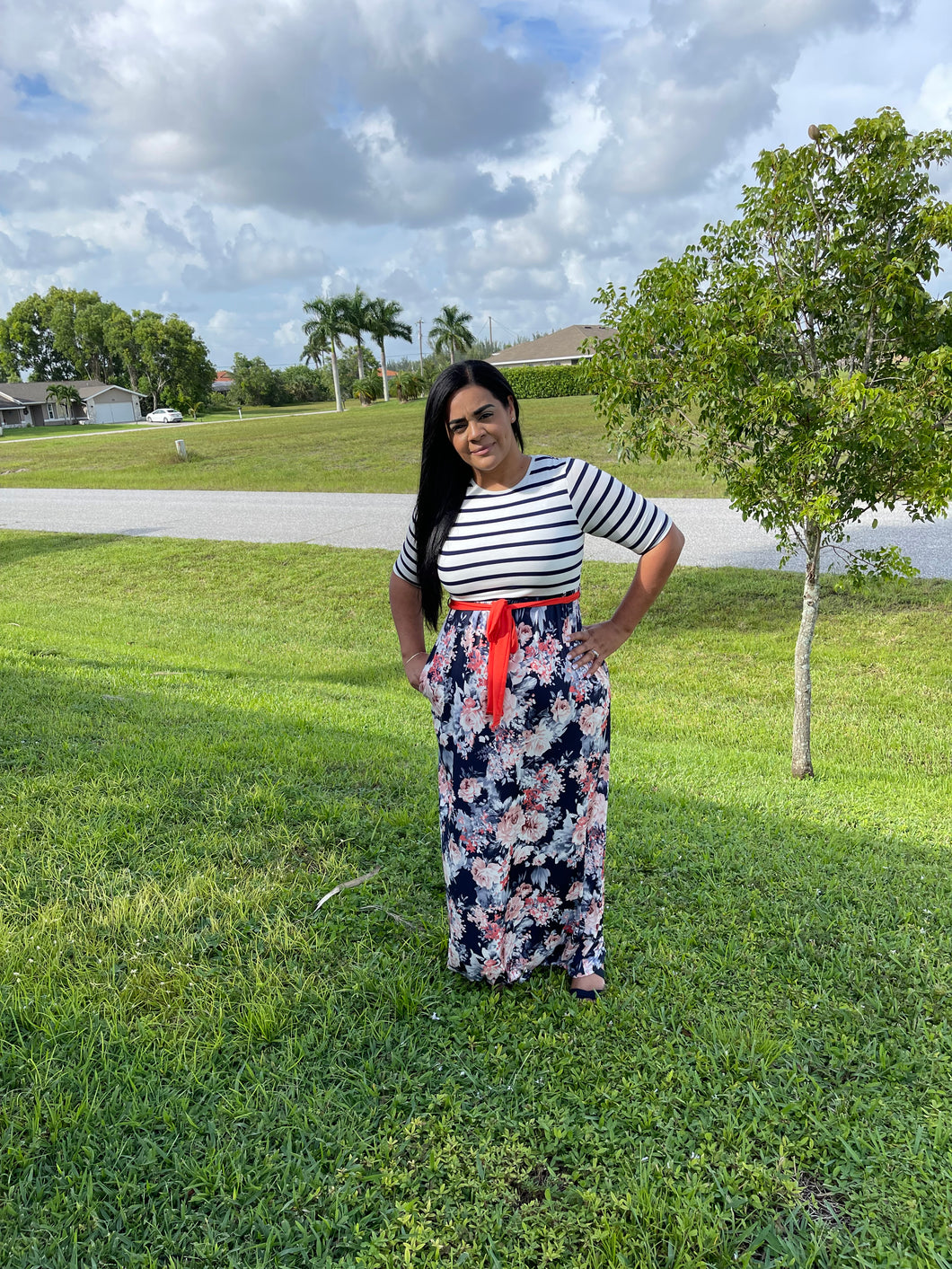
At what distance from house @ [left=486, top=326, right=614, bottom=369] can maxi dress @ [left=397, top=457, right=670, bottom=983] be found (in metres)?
59.5

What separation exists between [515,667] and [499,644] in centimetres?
9

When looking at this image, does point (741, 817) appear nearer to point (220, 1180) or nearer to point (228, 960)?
point (228, 960)

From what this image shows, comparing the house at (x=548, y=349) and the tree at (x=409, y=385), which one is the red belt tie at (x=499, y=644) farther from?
the house at (x=548, y=349)

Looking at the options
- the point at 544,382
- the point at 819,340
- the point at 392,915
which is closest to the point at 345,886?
the point at 392,915

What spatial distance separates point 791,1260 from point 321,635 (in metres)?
8.25

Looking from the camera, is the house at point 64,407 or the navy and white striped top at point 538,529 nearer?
the navy and white striped top at point 538,529

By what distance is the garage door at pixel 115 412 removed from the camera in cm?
6962

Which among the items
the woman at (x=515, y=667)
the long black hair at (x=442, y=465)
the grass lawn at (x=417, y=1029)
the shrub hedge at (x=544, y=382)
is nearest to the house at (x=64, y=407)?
the shrub hedge at (x=544, y=382)

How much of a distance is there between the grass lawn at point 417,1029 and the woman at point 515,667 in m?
0.29

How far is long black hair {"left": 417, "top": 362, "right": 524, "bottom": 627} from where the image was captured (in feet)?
8.13

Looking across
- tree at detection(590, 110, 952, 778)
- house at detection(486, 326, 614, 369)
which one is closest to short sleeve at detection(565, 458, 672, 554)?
tree at detection(590, 110, 952, 778)

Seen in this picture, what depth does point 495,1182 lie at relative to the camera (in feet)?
6.74

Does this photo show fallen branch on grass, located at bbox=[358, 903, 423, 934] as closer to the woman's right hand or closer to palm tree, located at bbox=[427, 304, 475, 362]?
the woman's right hand

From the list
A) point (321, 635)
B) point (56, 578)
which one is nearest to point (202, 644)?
point (321, 635)
